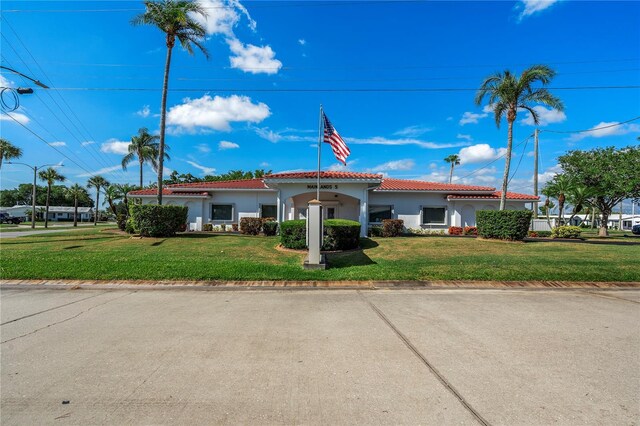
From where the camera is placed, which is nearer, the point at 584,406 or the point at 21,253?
the point at 584,406

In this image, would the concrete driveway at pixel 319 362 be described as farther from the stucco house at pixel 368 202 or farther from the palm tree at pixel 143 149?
the palm tree at pixel 143 149

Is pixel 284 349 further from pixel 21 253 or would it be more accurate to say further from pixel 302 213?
pixel 302 213

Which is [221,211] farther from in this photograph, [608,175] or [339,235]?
[608,175]

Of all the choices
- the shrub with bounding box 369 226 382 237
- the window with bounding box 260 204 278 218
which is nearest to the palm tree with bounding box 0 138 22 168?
the window with bounding box 260 204 278 218

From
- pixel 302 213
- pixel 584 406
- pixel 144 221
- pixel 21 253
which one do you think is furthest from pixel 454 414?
pixel 302 213

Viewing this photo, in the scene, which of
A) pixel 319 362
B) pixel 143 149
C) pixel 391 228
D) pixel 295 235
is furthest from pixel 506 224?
pixel 143 149

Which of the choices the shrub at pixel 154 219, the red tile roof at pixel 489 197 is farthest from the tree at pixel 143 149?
the red tile roof at pixel 489 197

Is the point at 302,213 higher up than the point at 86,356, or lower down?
higher up

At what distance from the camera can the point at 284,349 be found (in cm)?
383

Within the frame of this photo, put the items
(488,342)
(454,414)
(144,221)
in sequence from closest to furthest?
(454,414), (488,342), (144,221)

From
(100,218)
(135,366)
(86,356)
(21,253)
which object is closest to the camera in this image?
(135,366)

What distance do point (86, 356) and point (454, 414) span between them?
4.13m

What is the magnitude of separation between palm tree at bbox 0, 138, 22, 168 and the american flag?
3921 centimetres

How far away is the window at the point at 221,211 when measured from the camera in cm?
2114
